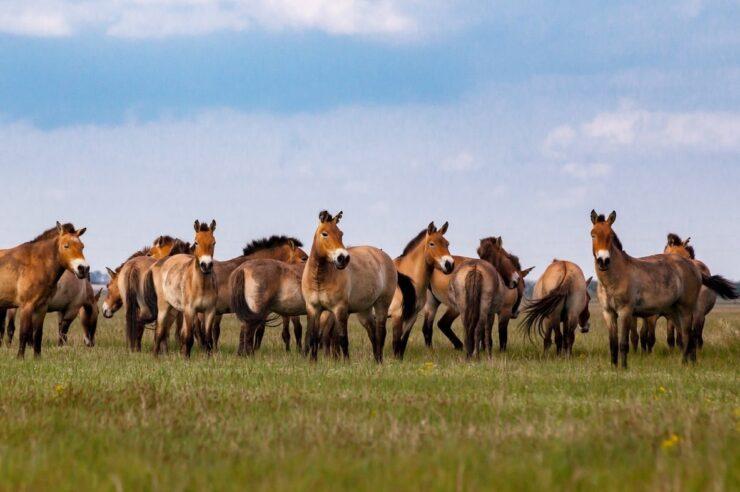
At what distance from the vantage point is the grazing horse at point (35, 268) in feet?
53.8

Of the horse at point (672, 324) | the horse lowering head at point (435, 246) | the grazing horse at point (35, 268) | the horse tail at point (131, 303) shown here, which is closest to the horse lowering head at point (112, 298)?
the horse tail at point (131, 303)

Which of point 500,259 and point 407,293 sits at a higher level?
point 500,259

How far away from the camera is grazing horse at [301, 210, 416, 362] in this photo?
15180 mm

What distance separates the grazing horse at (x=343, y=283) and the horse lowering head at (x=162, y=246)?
8.18 meters

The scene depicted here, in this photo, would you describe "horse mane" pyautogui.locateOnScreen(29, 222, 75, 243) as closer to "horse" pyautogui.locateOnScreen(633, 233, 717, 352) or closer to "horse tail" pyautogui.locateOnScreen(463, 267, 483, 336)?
"horse tail" pyautogui.locateOnScreen(463, 267, 483, 336)

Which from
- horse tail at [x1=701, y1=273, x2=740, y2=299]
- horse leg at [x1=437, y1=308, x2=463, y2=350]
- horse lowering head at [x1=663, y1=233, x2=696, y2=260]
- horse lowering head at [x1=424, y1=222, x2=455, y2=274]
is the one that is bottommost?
horse leg at [x1=437, y1=308, x2=463, y2=350]

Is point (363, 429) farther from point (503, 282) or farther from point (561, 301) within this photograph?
point (503, 282)

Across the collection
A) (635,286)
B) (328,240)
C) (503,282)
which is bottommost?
(635,286)

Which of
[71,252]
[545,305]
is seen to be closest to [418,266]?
[545,305]

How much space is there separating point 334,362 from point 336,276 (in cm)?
150

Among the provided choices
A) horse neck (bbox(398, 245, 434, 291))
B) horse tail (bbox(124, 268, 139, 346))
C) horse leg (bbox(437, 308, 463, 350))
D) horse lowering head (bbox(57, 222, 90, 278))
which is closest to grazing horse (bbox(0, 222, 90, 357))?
horse lowering head (bbox(57, 222, 90, 278))

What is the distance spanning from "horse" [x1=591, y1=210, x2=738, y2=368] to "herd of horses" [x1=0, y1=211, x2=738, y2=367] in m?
0.02

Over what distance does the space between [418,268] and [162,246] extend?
28.3 ft

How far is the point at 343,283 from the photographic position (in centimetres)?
1553
